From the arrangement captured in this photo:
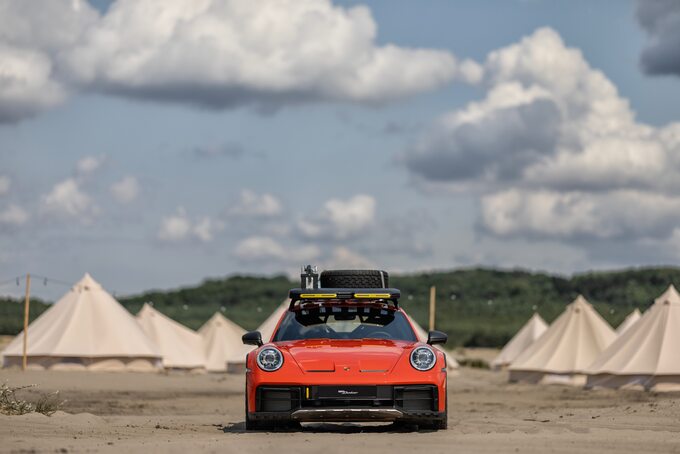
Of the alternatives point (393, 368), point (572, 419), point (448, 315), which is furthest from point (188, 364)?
point (448, 315)

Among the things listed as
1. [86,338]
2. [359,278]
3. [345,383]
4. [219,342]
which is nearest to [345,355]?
[345,383]

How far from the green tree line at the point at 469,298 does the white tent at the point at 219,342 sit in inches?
1220

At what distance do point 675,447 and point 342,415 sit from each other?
319 cm

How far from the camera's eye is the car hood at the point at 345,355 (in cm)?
1227

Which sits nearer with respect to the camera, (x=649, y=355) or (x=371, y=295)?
(x=371, y=295)

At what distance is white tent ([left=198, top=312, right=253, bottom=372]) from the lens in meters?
55.3

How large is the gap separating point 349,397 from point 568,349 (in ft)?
108

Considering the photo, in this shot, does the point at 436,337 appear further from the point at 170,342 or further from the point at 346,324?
the point at 170,342

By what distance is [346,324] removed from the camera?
1398 centimetres

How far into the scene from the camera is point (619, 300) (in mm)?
137125

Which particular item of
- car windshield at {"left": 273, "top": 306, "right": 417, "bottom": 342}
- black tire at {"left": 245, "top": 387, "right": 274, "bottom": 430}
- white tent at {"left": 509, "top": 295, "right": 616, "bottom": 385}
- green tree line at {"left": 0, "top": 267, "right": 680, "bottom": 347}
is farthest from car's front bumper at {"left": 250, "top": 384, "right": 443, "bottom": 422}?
green tree line at {"left": 0, "top": 267, "right": 680, "bottom": 347}

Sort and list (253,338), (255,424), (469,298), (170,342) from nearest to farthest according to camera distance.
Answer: (255,424), (253,338), (170,342), (469,298)

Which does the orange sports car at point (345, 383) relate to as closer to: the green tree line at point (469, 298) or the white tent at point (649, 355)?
the white tent at point (649, 355)

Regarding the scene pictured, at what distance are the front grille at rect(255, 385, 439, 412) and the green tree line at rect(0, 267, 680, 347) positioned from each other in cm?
7394
